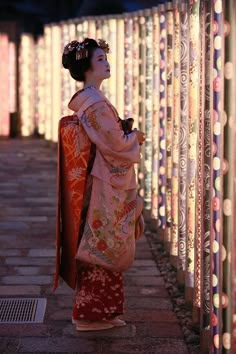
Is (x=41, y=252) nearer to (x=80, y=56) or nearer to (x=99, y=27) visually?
(x=80, y=56)

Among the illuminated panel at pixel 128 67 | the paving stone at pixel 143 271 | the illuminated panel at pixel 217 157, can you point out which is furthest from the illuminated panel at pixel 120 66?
the illuminated panel at pixel 217 157

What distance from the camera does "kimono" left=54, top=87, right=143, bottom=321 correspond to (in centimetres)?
445

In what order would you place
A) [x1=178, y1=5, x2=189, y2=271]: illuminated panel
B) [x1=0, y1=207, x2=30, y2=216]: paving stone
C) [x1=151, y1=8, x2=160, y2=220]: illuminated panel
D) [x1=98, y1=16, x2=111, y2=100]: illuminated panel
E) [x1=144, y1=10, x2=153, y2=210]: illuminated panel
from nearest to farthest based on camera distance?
1. [x1=178, y1=5, x2=189, y2=271]: illuminated panel
2. [x1=151, y1=8, x2=160, y2=220]: illuminated panel
3. [x1=144, y1=10, x2=153, y2=210]: illuminated panel
4. [x1=0, y1=207, x2=30, y2=216]: paving stone
5. [x1=98, y1=16, x2=111, y2=100]: illuminated panel

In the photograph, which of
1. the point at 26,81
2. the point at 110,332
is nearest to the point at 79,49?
the point at 110,332

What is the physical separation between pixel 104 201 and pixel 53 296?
1181 mm

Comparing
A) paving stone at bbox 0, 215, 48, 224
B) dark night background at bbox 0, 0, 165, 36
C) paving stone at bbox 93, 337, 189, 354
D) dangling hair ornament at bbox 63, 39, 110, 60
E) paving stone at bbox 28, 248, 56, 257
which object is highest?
dark night background at bbox 0, 0, 165, 36

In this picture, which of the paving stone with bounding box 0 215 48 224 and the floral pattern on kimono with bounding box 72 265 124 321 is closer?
the floral pattern on kimono with bounding box 72 265 124 321

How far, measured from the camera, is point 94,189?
4504mm

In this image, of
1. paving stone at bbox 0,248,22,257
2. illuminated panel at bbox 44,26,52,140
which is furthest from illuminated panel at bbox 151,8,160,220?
illuminated panel at bbox 44,26,52,140

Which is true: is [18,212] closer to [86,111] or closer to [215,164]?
[86,111]

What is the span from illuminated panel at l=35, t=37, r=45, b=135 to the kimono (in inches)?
518

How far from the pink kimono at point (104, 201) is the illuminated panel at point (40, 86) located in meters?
13.2

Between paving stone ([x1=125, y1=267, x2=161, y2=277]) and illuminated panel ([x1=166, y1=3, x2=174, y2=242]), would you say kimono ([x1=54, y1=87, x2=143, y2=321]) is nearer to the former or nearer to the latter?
paving stone ([x1=125, y1=267, x2=161, y2=277])

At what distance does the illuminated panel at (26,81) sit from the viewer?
59.2ft
